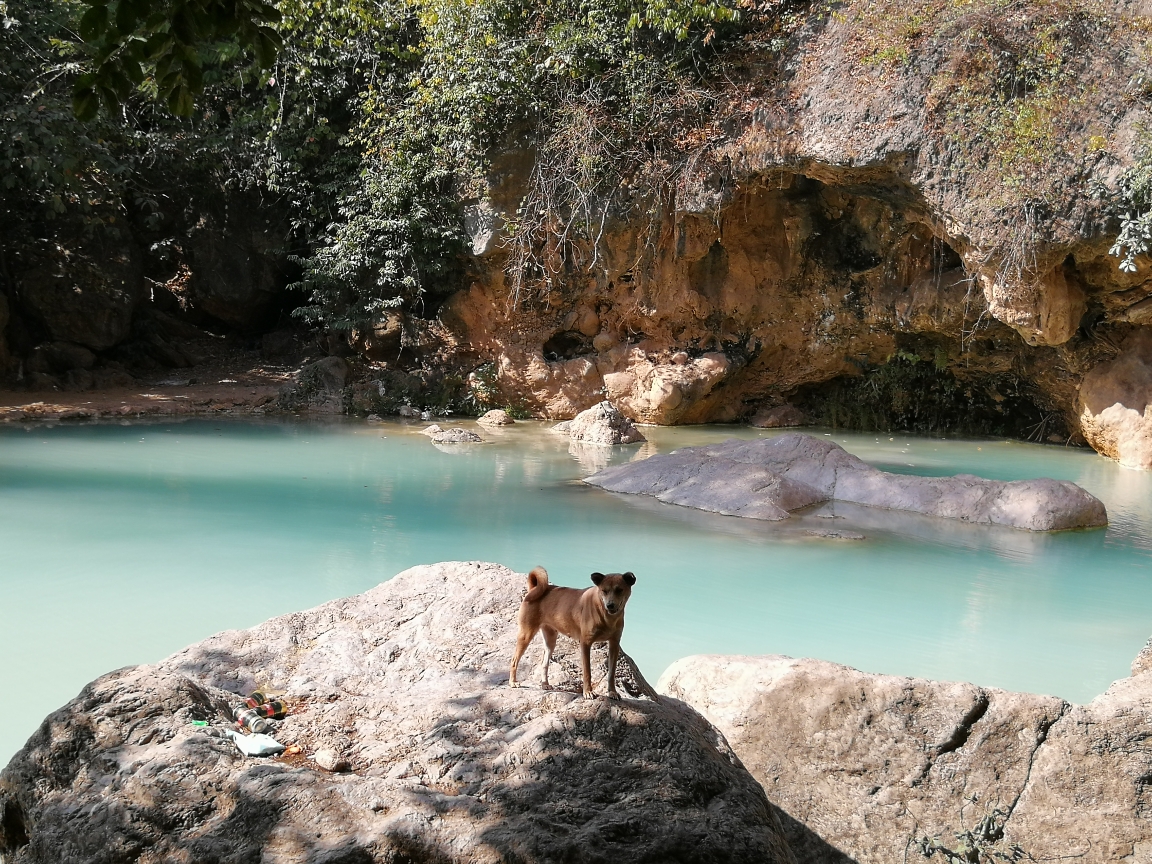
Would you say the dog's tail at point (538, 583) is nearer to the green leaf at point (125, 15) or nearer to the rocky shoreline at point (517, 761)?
the rocky shoreline at point (517, 761)

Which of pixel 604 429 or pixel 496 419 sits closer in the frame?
pixel 604 429

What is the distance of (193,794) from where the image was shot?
2191 millimetres

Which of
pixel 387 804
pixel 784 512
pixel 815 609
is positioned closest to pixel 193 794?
pixel 387 804

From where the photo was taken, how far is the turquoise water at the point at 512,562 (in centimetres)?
574

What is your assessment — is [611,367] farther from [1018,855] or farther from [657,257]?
[1018,855]

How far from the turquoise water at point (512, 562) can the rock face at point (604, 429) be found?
2.07 metres

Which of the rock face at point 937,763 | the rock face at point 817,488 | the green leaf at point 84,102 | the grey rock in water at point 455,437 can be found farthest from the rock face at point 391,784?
the grey rock in water at point 455,437

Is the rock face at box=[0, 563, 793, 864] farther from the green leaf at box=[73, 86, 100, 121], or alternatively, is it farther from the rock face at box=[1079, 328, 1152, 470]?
the rock face at box=[1079, 328, 1152, 470]

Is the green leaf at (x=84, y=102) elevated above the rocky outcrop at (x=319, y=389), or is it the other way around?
the green leaf at (x=84, y=102)

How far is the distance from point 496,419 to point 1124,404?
29.4 feet

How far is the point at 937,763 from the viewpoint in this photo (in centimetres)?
340

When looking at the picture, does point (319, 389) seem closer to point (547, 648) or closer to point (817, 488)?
point (817, 488)

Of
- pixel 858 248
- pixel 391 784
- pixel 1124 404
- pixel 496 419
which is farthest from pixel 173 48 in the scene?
pixel 858 248

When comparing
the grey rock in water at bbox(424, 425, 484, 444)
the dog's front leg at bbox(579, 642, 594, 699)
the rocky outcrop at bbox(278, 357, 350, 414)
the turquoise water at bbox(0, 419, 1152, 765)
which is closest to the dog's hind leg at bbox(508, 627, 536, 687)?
the dog's front leg at bbox(579, 642, 594, 699)
